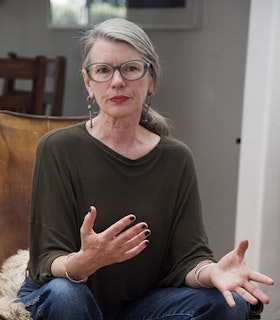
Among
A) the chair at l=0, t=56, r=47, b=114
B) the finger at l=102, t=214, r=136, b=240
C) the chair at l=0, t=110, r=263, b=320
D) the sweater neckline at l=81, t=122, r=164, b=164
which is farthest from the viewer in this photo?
the chair at l=0, t=56, r=47, b=114

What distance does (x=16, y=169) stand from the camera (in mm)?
1995

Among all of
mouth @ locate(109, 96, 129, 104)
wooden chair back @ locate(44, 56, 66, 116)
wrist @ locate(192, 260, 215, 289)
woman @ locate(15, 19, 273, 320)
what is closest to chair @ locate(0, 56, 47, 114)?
wooden chair back @ locate(44, 56, 66, 116)

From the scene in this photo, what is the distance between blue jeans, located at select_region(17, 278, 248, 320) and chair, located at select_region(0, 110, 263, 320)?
0.36 metres

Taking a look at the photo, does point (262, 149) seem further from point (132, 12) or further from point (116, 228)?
point (132, 12)

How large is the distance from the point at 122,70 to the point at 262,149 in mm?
1016

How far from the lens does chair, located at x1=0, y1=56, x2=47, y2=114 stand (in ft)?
9.67

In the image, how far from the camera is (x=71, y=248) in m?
1.52

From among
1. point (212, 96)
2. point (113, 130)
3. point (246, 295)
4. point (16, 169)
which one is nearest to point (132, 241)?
point (246, 295)

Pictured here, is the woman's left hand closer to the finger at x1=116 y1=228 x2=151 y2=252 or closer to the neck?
the finger at x1=116 y1=228 x2=151 y2=252

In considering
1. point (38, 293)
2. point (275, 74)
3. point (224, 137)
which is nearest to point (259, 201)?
point (275, 74)

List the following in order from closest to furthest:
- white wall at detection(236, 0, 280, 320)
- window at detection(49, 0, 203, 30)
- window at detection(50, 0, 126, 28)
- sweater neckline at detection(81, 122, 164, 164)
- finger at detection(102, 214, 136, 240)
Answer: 1. finger at detection(102, 214, 136, 240)
2. sweater neckline at detection(81, 122, 164, 164)
3. white wall at detection(236, 0, 280, 320)
4. window at detection(49, 0, 203, 30)
5. window at detection(50, 0, 126, 28)

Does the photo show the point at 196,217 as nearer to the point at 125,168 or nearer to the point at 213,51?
the point at 125,168

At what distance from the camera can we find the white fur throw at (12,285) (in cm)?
148

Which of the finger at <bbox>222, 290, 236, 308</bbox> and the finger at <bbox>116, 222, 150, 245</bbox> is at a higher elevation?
the finger at <bbox>116, 222, 150, 245</bbox>
